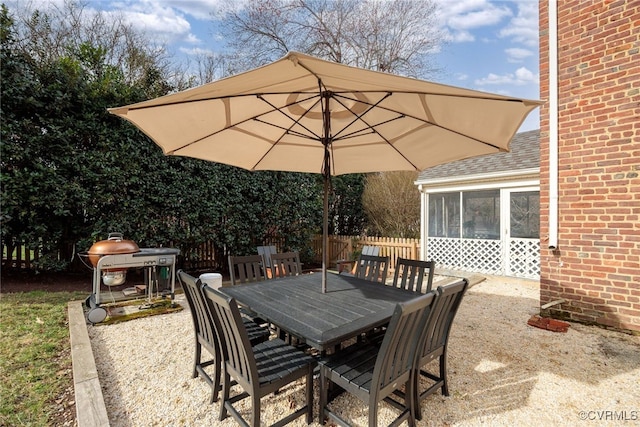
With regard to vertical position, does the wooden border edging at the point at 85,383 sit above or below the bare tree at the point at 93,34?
below

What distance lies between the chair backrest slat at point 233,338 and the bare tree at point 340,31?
1384cm

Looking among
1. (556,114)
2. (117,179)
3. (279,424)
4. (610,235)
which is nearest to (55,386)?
(279,424)

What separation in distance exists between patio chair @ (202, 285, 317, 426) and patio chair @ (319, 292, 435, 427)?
0.63 ft

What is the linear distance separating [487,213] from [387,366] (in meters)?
7.97

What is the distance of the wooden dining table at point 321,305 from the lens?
213 cm

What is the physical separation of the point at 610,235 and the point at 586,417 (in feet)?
8.98

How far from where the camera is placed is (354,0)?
14.1 m

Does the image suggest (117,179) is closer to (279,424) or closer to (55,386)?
(55,386)

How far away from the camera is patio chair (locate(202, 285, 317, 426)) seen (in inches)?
74.7

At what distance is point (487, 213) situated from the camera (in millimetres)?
8508

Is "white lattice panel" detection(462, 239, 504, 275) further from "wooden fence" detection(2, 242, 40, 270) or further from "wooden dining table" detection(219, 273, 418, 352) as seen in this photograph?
"wooden fence" detection(2, 242, 40, 270)

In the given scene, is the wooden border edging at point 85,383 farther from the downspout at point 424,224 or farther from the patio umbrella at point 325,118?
the downspout at point 424,224

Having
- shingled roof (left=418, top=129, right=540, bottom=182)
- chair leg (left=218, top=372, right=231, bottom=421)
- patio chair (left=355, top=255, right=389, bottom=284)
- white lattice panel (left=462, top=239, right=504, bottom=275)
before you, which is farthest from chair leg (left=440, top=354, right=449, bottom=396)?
white lattice panel (left=462, top=239, right=504, bottom=275)

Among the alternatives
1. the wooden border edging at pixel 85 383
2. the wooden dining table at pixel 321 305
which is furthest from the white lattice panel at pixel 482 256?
the wooden border edging at pixel 85 383
